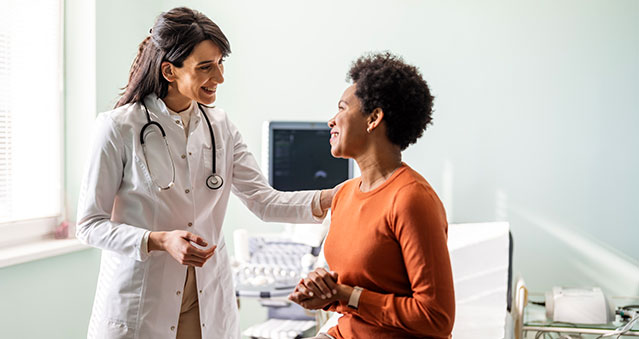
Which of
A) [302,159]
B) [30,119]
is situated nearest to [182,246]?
[302,159]

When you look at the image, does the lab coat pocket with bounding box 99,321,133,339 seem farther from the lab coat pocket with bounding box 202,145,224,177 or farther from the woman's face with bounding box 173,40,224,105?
the woman's face with bounding box 173,40,224,105

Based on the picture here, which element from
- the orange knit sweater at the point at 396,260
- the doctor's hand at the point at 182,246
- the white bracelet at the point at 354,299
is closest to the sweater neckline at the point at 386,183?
the orange knit sweater at the point at 396,260

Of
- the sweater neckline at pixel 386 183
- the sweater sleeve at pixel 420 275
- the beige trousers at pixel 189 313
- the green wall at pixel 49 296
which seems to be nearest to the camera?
the sweater sleeve at pixel 420 275

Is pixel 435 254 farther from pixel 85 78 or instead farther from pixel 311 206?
pixel 85 78

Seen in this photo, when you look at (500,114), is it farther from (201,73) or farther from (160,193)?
(160,193)

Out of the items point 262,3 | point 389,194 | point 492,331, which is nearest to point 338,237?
point 389,194

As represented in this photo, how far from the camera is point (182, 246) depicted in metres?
1.35

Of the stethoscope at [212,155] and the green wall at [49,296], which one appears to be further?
the green wall at [49,296]

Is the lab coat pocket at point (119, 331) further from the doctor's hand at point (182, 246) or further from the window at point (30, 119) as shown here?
the window at point (30, 119)

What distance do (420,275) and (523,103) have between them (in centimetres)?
189

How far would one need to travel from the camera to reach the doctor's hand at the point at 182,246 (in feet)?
4.42

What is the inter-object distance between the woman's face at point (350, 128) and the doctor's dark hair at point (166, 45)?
45cm

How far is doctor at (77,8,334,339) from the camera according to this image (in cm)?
149

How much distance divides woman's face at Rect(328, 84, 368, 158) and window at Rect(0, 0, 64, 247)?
187cm
